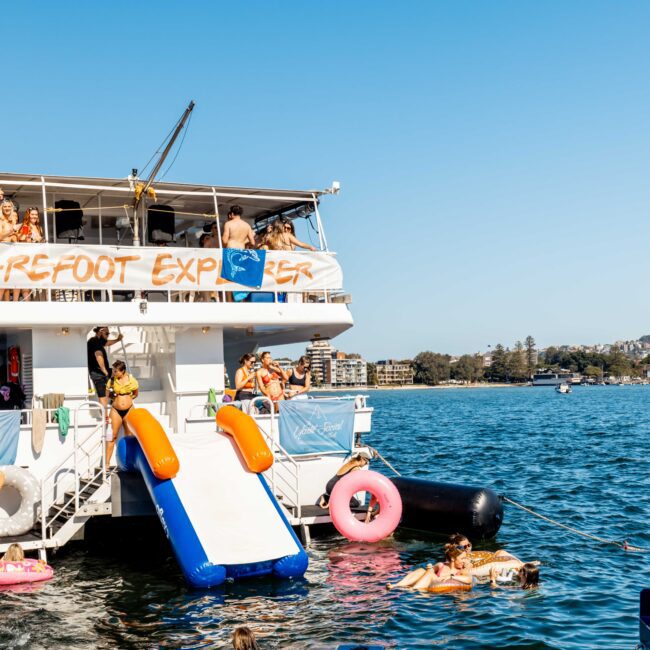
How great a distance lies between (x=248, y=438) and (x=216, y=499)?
1.21 m

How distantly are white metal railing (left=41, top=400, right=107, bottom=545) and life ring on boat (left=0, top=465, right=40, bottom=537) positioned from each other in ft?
0.67

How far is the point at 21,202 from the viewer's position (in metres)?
20.0

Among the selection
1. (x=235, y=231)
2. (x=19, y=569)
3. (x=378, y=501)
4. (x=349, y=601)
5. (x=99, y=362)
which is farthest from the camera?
(x=235, y=231)

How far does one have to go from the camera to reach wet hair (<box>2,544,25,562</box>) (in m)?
13.5

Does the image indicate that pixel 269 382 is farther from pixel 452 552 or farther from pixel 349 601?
pixel 349 601

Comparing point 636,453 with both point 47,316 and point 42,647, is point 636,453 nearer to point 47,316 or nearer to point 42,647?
point 47,316

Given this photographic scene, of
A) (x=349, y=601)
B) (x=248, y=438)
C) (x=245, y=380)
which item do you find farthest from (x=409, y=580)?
(x=245, y=380)

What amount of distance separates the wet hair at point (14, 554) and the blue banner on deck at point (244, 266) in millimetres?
6882

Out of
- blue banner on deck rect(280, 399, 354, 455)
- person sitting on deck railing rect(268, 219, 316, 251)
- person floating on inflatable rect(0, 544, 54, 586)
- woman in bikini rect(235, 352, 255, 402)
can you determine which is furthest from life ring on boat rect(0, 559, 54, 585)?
person sitting on deck railing rect(268, 219, 316, 251)

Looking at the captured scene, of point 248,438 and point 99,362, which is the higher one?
point 99,362

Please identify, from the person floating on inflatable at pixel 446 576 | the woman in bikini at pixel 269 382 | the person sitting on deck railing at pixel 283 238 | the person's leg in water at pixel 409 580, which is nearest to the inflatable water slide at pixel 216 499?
the person's leg in water at pixel 409 580

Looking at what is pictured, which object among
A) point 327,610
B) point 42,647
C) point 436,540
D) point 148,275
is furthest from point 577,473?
point 42,647

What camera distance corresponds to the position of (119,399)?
1587cm

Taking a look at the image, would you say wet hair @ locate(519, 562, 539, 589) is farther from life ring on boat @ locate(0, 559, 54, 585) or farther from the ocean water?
life ring on boat @ locate(0, 559, 54, 585)
